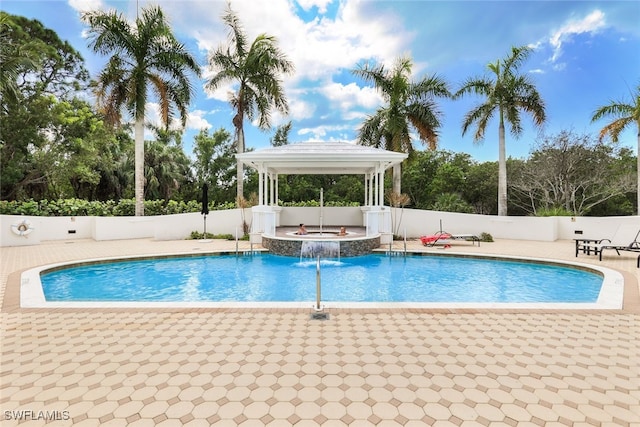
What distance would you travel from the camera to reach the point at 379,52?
17.6 meters

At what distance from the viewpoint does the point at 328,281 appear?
27.8 feet

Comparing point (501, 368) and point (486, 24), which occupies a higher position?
point (486, 24)

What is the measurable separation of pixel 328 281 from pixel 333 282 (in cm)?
15

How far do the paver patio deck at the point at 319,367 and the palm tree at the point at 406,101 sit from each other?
12239 millimetres

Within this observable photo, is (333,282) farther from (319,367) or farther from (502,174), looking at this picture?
(502,174)

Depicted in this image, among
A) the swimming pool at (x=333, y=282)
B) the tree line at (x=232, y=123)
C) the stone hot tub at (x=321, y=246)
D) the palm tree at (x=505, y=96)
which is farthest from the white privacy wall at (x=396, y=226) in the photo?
the swimming pool at (x=333, y=282)

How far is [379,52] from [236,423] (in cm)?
1869

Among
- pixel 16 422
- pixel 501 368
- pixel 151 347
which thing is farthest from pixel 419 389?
pixel 16 422

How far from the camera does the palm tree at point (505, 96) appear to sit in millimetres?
15258

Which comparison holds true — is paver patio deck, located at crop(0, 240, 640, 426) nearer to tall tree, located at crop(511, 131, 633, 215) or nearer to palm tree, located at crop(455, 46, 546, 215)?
palm tree, located at crop(455, 46, 546, 215)

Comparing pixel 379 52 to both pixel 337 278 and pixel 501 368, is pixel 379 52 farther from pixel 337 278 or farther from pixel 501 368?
pixel 501 368

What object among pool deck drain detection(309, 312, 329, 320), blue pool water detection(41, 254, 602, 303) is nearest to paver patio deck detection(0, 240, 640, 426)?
pool deck drain detection(309, 312, 329, 320)

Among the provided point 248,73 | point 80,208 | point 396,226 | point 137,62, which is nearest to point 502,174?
point 396,226

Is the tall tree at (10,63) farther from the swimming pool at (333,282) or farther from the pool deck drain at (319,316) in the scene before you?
the pool deck drain at (319,316)
